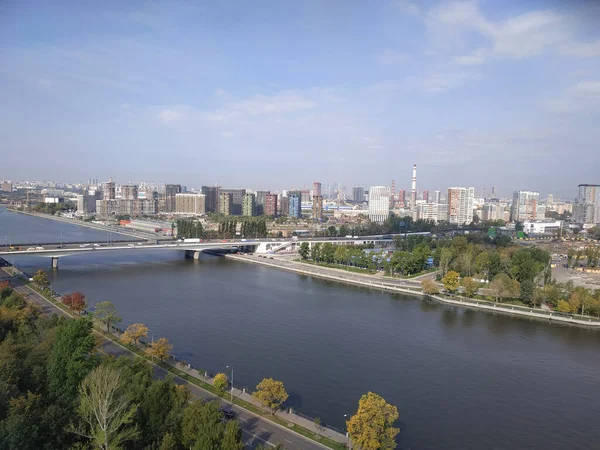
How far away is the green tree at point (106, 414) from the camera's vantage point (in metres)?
2.99

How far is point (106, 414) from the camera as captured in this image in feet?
9.91

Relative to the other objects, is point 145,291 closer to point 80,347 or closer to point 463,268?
point 80,347

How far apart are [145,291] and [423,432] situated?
6.30 metres

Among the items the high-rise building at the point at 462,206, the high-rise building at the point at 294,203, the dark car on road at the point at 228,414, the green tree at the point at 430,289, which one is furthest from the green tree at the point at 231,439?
the high-rise building at the point at 462,206

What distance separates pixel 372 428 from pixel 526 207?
34.8m

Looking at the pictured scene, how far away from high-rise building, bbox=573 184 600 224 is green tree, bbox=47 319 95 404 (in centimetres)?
3360

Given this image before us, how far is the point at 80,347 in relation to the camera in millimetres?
4016

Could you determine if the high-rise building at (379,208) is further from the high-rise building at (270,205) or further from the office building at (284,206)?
the high-rise building at (270,205)

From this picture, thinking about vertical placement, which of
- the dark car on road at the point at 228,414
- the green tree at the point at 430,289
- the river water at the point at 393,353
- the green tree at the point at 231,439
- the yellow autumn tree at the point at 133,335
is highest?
the green tree at the point at 231,439

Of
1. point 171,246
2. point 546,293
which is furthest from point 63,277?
point 546,293

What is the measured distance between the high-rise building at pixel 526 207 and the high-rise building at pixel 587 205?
102 inches

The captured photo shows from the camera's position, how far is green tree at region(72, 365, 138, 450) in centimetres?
299

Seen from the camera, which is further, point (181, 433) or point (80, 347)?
point (80, 347)

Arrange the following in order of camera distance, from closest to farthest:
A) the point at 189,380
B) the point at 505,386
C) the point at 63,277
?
the point at 189,380 < the point at 505,386 < the point at 63,277
